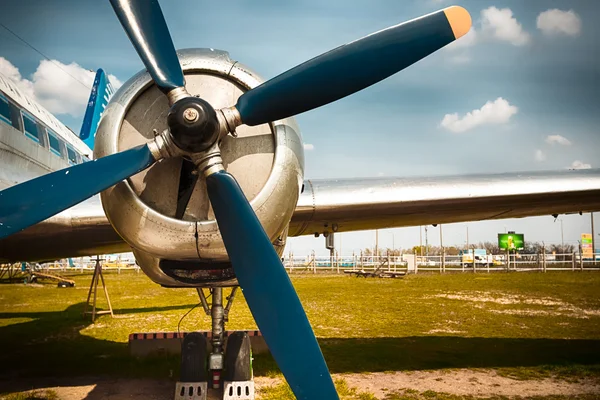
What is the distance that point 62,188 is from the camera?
4031mm

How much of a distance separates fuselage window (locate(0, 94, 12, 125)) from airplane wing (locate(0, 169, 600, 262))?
73.9 inches

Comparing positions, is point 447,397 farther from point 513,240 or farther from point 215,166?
point 513,240

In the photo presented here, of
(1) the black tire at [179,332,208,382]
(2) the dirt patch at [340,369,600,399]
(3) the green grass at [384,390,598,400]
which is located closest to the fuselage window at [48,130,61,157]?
(1) the black tire at [179,332,208,382]

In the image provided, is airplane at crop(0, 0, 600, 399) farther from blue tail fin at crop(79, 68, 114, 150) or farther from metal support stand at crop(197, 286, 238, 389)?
blue tail fin at crop(79, 68, 114, 150)

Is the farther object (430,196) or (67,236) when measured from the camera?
(430,196)

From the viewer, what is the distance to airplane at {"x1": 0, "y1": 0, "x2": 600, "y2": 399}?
3881mm

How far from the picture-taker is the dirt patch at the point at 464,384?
5676 millimetres

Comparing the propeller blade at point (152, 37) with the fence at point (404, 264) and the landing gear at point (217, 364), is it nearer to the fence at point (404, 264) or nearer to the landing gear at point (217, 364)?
the landing gear at point (217, 364)

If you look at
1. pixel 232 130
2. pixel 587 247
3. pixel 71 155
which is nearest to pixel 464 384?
pixel 232 130

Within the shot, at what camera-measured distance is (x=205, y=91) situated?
4.68m

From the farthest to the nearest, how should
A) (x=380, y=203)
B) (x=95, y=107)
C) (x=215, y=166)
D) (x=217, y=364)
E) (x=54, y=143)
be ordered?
1. (x=95, y=107)
2. (x=54, y=143)
3. (x=380, y=203)
4. (x=217, y=364)
5. (x=215, y=166)

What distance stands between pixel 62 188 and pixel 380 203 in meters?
3.85

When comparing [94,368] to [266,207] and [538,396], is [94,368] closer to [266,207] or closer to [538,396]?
[266,207]

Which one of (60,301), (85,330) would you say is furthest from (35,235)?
(60,301)
